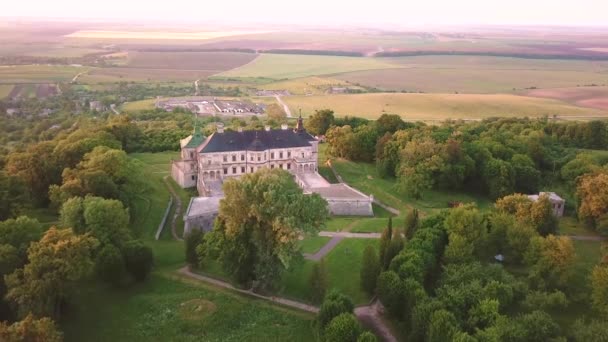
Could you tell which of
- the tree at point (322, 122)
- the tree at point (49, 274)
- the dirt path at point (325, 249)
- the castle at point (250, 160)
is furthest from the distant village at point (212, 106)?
the tree at point (49, 274)

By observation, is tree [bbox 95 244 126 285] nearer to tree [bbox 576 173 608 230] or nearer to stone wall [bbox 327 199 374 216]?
stone wall [bbox 327 199 374 216]

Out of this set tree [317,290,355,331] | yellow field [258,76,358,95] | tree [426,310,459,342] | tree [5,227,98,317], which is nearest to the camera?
tree [426,310,459,342]

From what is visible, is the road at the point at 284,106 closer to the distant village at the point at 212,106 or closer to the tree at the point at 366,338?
the distant village at the point at 212,106

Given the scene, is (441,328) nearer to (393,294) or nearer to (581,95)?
(393,294)

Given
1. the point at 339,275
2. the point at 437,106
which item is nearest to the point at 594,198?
the point at 339,275

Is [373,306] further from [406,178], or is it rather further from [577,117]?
[577,117]

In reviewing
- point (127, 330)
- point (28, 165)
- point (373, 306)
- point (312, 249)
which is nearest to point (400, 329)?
point (373, 306)

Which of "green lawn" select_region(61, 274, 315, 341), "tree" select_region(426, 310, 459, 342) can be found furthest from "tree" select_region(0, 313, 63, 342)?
"tree" select_region(426, 310, 459, 342)
